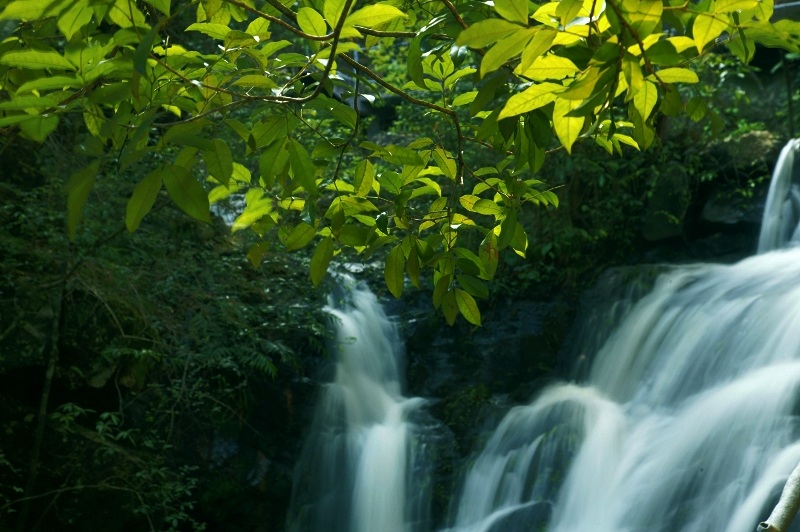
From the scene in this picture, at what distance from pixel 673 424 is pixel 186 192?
19.3 feet

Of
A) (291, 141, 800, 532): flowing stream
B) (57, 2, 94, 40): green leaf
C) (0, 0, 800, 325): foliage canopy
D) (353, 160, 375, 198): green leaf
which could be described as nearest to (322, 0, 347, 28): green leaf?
(0, 0, 800, 325): foliage canopy

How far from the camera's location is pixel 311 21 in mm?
1615

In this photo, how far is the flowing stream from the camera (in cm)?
567

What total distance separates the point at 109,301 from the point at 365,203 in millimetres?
4545

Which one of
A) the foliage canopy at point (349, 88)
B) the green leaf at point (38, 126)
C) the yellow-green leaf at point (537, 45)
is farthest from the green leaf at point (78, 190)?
the yellow-green leaf at point (537, 45)

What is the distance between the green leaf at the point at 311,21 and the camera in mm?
1607

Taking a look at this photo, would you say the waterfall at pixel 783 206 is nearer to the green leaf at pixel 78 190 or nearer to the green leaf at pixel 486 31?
the green leaf at pixel 486 31

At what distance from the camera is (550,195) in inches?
89.4

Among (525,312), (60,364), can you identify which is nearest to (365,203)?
(60,364)

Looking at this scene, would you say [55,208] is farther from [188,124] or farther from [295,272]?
[188,124]

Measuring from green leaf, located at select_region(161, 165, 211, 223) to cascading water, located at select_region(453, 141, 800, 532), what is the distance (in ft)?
15.4

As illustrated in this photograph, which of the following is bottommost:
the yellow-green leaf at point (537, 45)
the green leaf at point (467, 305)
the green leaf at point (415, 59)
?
the green leaf at point (467, 305)

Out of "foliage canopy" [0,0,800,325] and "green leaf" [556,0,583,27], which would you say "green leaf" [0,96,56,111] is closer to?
"foliage canopy" [0,0,800,325]

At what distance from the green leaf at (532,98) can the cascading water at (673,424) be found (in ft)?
14.8
